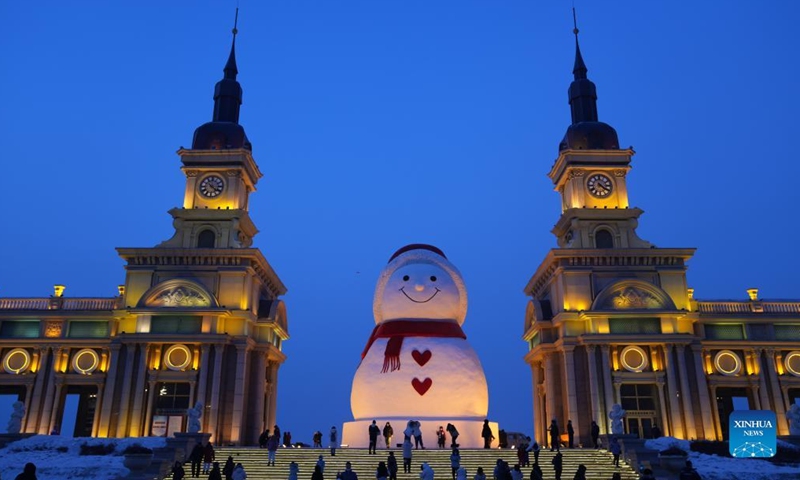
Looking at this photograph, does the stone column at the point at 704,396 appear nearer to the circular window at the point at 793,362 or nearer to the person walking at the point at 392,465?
the circular window at the point at 793,362

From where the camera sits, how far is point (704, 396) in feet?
119

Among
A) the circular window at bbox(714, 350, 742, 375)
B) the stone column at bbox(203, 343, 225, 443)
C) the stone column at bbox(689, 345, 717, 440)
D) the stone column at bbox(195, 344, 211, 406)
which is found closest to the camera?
the stone column at bbox(203, 343, 225, 443)

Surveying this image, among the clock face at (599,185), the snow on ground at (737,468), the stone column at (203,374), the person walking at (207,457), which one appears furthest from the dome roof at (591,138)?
the person walking at (207,457)

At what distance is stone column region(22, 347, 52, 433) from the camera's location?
1487 inches

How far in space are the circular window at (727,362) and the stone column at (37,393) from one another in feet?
126

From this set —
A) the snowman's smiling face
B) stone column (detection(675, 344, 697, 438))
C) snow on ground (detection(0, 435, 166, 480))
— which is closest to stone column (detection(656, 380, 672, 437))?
stone column (detection(675, 344, 697, 438))

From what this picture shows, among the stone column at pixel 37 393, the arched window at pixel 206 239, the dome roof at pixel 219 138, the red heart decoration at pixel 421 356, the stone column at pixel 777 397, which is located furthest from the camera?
the dome roof at pixel 219 138

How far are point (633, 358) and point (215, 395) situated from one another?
22.4 m

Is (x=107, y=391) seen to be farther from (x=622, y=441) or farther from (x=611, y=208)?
(x=611, y=208)

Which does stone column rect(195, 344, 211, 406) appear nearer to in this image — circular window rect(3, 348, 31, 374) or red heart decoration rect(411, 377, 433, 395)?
circular window rect(3, 348, 31, 374)

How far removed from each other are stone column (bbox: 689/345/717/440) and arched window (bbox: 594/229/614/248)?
744 cm

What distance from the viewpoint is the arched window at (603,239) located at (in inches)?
1588

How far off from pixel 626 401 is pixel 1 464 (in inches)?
1159

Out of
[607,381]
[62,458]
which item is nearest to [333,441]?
[62,458]
